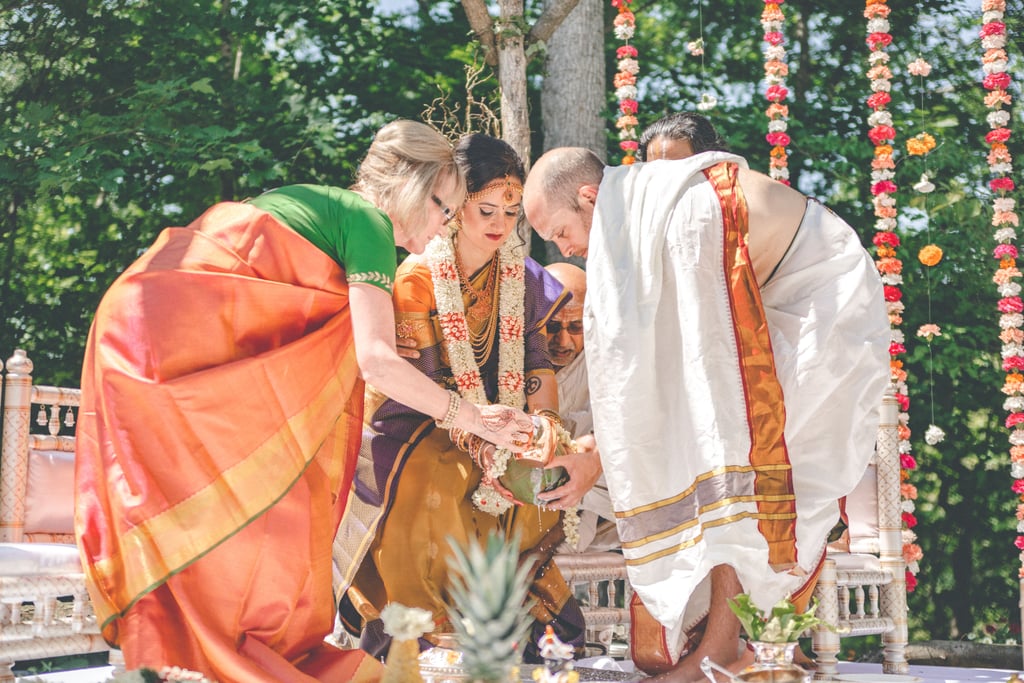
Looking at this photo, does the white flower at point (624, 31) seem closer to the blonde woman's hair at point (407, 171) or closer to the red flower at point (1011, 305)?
the red flower at point (1011, 305)

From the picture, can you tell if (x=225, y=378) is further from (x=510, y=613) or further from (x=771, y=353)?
(x=771, y=353)

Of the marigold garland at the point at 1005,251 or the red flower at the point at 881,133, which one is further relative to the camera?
the red flower at the point at 881,133

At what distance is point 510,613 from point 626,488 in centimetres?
147

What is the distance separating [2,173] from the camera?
7.27 meters

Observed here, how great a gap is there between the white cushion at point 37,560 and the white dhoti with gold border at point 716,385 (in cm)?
154

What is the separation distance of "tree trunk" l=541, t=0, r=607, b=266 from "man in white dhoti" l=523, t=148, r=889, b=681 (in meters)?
3.47

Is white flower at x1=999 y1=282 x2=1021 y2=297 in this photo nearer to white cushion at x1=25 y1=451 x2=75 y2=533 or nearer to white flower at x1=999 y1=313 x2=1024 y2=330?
white flower at x1=999 y1=313 x2=1024 y2=330

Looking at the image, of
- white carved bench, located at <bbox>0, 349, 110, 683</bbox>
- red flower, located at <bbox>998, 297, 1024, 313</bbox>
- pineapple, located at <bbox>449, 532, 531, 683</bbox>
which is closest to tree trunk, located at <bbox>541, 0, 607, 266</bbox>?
red flower, located at <bbox>998, 297, 1024, 313</bbox>

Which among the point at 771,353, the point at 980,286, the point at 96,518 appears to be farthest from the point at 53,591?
the point at 980,286

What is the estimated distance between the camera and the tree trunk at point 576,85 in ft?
22.9

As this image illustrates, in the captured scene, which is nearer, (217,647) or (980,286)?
(217,647)

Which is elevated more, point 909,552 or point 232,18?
point 232,18

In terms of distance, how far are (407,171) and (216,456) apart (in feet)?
3.39

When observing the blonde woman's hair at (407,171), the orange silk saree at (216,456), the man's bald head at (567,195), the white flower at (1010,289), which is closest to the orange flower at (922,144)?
the white flower at (1010,289)
